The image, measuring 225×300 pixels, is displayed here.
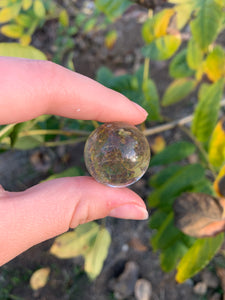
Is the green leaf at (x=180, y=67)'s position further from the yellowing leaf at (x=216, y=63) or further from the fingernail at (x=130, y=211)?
the fingernail at (x=130, y=211)

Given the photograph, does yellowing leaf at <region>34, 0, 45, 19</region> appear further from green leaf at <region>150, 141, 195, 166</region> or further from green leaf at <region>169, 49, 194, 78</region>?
green leaf at <region>150, 141, 195, 166</region>

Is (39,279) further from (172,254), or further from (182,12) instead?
(182,12)

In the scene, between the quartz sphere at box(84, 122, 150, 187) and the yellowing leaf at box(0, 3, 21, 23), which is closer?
the quartz sphere at box(84, 122, 150, 187)

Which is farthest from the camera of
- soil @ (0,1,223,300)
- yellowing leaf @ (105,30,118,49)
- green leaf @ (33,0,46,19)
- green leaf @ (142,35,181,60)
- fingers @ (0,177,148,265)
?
yellowing leaf @ (105,30,118,49)

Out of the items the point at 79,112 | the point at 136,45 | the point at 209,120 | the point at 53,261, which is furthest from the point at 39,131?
the point at 136,45

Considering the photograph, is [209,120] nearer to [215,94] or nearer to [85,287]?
[215,94]

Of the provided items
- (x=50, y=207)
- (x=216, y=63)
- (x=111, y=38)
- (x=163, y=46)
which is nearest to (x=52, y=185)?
(x=50, y=207)

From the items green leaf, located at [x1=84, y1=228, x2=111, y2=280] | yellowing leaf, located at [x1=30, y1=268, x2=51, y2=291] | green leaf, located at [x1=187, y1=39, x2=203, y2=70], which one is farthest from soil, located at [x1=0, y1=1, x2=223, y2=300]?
green leaf, located at [x1=187, y1=39, x2=203, y2=70]
